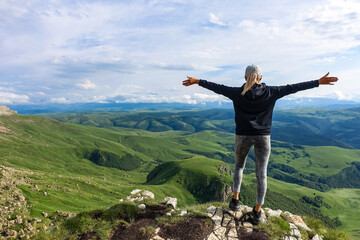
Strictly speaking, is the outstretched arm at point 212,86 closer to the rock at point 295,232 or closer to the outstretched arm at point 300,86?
the outstretched arm at point 300,86

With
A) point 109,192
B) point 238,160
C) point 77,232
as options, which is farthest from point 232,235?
point 109,192

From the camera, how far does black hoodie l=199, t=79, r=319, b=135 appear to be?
948 centimetres

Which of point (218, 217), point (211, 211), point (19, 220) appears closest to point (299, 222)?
point (218, 217)

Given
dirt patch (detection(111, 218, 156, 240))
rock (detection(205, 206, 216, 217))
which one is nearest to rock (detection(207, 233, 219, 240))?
rock (detection(205, 206, 216, 217))

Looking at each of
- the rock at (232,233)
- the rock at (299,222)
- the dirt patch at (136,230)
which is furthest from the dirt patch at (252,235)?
the dirt patch at (136,230)

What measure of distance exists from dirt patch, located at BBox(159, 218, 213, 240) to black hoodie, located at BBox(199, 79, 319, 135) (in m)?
5.36

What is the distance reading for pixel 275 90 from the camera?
384 inches

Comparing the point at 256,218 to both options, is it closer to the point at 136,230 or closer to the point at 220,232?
the point at 220,232

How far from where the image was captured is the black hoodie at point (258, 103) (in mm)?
9477

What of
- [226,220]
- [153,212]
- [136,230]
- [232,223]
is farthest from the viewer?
[153,212]

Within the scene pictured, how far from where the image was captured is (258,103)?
373 inches

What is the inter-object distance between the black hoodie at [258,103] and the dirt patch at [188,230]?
5.36 metres

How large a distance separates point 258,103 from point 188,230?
7.40m

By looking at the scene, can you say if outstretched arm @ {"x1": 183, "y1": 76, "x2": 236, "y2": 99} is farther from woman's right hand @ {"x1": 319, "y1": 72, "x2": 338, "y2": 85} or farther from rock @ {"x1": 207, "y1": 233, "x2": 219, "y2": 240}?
rock @ {"x1": 207, "y1": 233, "x2": 219, "y2": 240}
